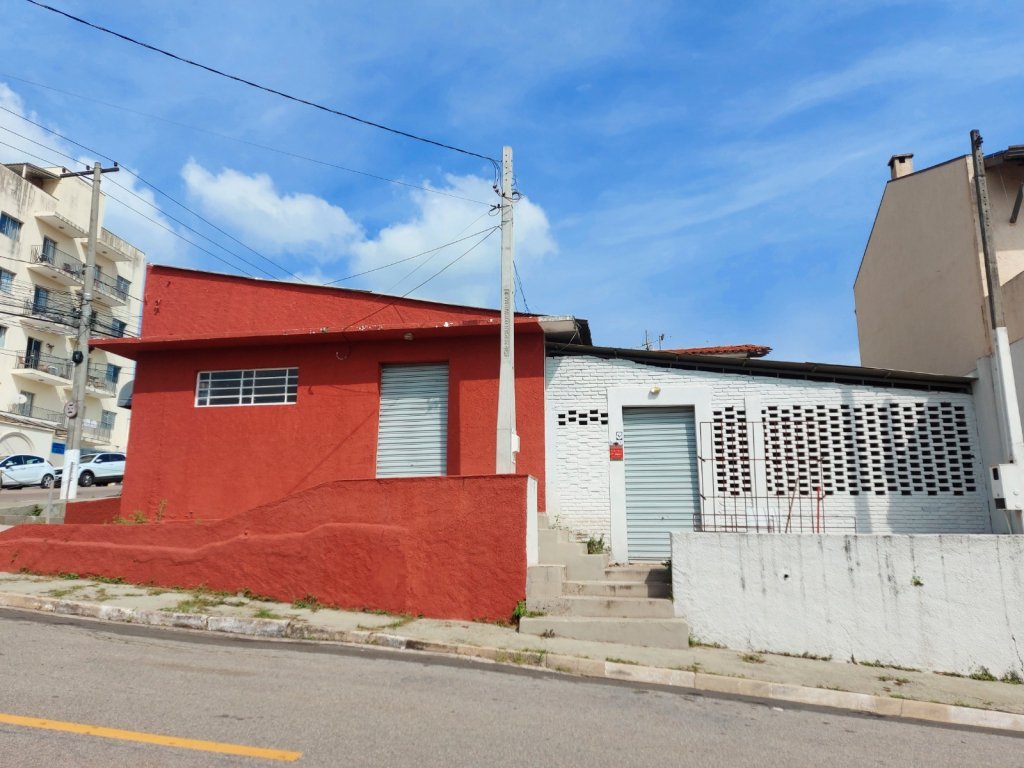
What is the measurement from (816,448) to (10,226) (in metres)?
43.1

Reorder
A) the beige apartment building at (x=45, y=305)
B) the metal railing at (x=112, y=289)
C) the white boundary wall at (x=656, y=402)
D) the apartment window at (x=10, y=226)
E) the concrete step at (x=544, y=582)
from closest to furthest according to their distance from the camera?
1. the concrete step at (x=544, y=582)
2. the white boundary wall at (x=656, y=402)
3. the beige apartment building at (x=45, y=305)
4. the apartment window at (x=10, y=226)
5. the metal railing at (x=112, y=289)

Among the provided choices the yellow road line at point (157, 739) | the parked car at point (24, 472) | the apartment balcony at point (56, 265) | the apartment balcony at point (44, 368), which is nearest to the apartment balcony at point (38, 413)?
the apartment balcony at point (44, 368)

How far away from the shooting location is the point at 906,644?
8109mm

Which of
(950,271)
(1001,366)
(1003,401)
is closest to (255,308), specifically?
(1001,366)

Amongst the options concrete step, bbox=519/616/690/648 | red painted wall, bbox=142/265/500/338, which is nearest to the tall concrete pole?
concrete step, bbox=519/616/690/648

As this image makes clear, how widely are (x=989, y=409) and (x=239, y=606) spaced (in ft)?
35.2

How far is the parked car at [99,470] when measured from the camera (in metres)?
29.2

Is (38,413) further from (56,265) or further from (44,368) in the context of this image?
(56,265)

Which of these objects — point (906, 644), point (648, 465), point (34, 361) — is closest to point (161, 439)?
point (648, 465)

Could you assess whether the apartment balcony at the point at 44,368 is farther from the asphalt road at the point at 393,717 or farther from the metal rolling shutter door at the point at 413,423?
the asphalt road at the point at 393,717

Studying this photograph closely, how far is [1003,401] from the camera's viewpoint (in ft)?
31.2

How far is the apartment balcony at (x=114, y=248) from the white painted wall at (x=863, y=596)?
150ft

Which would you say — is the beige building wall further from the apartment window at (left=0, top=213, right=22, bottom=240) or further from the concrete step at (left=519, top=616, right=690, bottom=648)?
the apartment window at (left=0, top=213, right=22, bottom=240)

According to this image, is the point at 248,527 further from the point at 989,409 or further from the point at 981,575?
the point at 989,409
